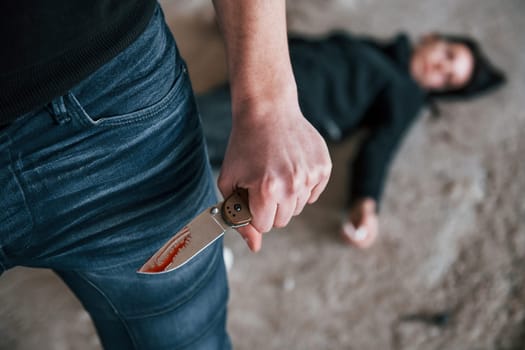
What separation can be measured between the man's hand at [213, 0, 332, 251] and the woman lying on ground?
0.66 meters

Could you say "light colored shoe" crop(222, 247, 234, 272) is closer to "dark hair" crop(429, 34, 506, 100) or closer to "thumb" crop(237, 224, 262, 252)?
"thumb" crop(237, 224, 262, 252)

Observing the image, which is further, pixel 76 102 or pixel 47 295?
pixel 47 295

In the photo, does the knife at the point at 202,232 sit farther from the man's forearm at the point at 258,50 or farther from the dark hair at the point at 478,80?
the dark hair at the point at 478,80

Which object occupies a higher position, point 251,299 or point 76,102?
point 76,102

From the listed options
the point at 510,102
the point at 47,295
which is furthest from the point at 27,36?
the point at 510,102

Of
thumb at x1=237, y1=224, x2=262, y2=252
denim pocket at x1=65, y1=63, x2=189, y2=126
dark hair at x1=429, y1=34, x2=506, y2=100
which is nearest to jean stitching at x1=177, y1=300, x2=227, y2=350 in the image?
thumb at x1=237, y1=224, x2=262, y2=252

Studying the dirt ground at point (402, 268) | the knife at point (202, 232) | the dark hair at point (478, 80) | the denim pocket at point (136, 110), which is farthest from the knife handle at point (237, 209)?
the dark hair at point (478, 80)

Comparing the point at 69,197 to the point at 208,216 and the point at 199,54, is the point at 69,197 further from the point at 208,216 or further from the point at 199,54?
the point at 199,54

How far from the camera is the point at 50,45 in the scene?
15.3 inches

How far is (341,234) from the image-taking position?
3.80 ft

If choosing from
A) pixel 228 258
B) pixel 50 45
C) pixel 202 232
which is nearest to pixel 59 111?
pixel 50 45

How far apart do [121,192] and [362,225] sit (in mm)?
743

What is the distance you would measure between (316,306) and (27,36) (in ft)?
2.69

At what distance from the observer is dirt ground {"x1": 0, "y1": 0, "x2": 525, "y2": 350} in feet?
3.28
